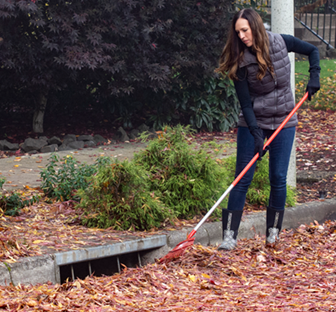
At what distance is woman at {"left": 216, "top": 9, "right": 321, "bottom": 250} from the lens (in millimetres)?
3598

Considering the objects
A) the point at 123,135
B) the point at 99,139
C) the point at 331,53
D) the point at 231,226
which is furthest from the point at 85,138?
the point at 331,53

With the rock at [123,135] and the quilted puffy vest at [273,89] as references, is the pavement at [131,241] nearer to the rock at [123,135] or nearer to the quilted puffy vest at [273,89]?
the quilted puffy vest at [273,89]

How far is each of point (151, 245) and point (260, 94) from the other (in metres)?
1.50

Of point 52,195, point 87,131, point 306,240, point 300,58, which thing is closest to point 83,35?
point 87,131

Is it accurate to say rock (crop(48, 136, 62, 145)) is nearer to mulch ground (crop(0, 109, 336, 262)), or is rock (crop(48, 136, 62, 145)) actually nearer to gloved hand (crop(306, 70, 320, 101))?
mulch ground (crop(0, 109, 336, 262))

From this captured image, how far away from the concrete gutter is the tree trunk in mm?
6250

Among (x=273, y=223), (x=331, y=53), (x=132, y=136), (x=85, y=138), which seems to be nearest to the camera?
(x=273, y=223)

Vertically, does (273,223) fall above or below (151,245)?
above

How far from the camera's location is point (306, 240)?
427 cm

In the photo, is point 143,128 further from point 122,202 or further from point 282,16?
point 122,202

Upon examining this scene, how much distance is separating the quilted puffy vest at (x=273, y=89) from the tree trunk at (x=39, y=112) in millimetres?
6694

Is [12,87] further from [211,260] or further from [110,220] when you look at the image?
[211,260]

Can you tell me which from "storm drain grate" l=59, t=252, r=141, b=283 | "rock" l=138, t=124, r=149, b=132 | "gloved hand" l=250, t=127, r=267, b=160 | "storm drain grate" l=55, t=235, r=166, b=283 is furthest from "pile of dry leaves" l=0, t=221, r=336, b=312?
"rock" l=138, t=124, r=149, b=132

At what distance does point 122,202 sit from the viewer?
4.09m
